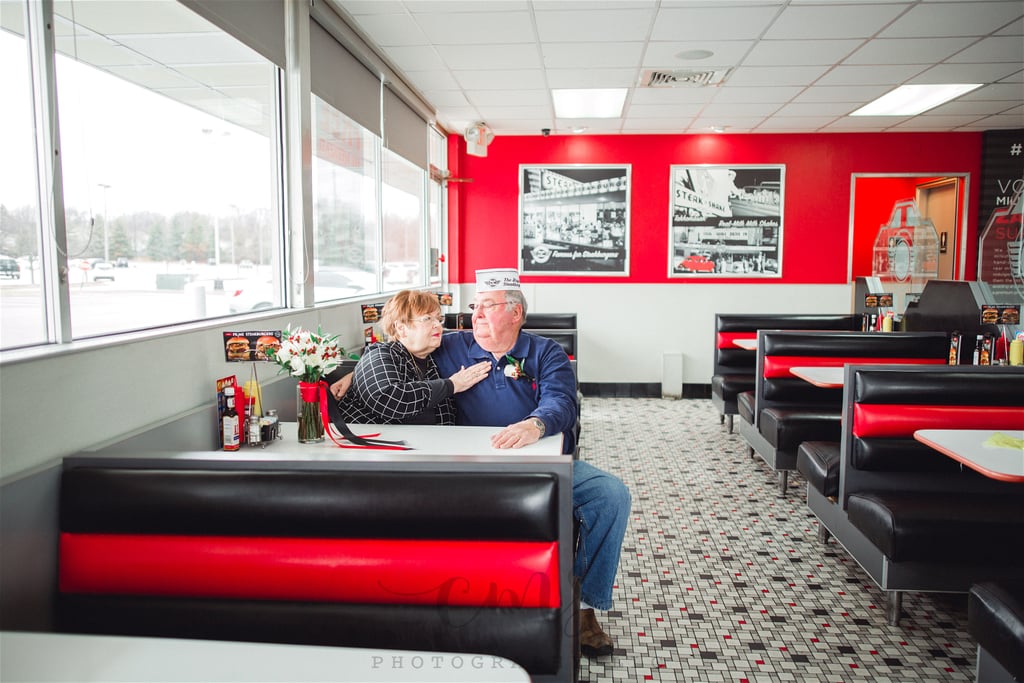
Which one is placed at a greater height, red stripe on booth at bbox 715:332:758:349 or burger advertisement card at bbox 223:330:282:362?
burger advertisement card at bbox 223:330:282:362

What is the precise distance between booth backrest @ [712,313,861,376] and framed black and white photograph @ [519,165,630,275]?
2.14 meters

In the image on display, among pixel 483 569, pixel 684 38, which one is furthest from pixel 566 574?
pixel 684 38

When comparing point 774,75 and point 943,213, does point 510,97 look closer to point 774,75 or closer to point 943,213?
point 774,75

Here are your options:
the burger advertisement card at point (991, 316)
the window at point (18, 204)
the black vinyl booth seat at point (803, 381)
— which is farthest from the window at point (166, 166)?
the burger advertisement card at point (991, 316)

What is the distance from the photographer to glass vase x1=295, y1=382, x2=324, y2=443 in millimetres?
2363

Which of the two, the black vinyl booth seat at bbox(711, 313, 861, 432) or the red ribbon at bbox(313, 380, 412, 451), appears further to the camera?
the black vinyl booth seat at bbox(711, 313, 861, 432)

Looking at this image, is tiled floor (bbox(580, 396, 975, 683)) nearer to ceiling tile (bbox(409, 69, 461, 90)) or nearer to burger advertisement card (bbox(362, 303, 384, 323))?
burger advertisement card (bbox(362, 303, 384, 323))

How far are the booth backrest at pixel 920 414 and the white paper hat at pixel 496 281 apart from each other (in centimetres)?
160

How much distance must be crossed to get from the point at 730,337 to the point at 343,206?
3.64 m

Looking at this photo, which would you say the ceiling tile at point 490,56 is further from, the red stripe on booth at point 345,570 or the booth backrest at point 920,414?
the red stripe on booth at point 345,570

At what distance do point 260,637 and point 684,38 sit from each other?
180 inches

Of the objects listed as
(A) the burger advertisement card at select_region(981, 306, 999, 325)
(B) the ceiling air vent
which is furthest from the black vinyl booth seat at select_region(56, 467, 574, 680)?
(B) the ceiling air vent

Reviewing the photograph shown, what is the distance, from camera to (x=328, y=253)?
15.1 feet

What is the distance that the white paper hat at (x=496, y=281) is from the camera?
288 cm
